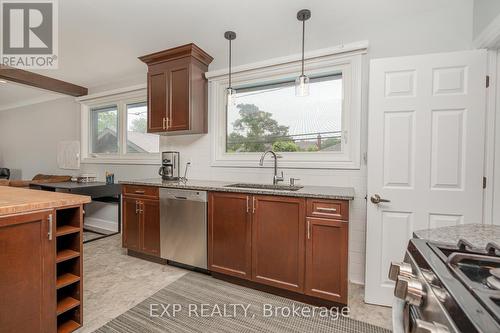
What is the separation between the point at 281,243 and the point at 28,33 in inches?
133

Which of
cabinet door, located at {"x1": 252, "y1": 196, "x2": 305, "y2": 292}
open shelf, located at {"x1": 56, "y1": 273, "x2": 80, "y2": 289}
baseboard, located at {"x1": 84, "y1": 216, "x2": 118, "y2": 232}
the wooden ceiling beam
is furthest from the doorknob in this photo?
the wooden ceiling beam

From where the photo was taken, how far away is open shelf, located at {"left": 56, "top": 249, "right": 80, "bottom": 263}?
1.50m

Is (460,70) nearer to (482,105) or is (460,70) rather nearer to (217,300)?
(482,105)

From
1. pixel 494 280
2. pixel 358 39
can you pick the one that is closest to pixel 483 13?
pixel 358 39

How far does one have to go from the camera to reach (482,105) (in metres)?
1.71

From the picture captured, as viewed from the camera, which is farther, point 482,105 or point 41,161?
point 41,161

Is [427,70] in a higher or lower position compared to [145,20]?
lower

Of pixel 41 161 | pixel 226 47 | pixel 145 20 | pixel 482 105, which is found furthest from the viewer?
pixel 41 161

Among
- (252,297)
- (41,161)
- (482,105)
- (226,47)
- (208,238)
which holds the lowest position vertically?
(252,297)

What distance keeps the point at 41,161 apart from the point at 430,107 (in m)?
6.78

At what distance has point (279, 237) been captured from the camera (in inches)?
79.1

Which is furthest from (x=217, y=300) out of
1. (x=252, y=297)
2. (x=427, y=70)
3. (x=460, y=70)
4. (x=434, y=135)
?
(x=460, y=70)

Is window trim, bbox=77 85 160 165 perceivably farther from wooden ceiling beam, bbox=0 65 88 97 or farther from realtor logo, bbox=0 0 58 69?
realtor logo, bbox=0 0 58 69

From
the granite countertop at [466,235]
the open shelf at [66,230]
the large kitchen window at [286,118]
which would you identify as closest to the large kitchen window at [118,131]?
the large kitchen window at [286,118]
